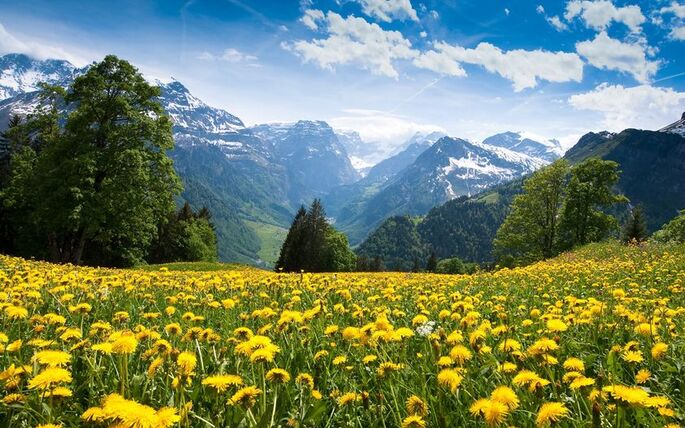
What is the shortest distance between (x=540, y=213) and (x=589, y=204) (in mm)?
4907

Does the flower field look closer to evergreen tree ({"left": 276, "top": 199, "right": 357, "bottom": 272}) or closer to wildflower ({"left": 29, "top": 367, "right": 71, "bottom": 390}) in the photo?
wildflower ({"left": 29, "top": 367, "right": 71, "bottom": 390})

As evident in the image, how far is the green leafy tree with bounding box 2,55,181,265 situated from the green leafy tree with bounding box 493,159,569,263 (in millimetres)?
36435

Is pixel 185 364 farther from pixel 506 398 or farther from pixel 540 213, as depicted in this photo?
pixel 540 213

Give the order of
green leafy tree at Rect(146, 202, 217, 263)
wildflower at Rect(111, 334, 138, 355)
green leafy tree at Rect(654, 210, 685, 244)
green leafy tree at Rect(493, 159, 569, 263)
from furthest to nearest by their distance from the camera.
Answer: green leafy tree at Rect(146, 202, 217, 263)
green leafy tree at Rect(493, 159, 569, 263)
green leafy tree at Rect(654, 210, 685, 244)
wildflower at Rect(111, 334, 138, 355)

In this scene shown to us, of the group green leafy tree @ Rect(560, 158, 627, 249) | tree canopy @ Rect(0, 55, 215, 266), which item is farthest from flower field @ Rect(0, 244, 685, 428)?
green leafy tree @ Rect(560, 158, 627, 249)

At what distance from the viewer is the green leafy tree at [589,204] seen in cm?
4441

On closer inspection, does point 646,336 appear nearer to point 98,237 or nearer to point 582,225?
point 98,237

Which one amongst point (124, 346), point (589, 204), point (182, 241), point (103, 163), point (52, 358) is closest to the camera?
point (52, 358)

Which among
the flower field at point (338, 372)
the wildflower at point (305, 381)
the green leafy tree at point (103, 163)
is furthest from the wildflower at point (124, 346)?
the green leafy tree at point (103, 163)

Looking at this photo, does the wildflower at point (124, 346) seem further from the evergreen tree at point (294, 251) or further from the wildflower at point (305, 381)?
the evergreen tree at point (294, 251)

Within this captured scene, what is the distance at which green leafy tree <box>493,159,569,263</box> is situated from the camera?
4703 cm

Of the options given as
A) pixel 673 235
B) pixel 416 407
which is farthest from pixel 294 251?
pixel 416 407

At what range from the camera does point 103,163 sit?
31266 mm

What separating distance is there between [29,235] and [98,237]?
22.4 meters
